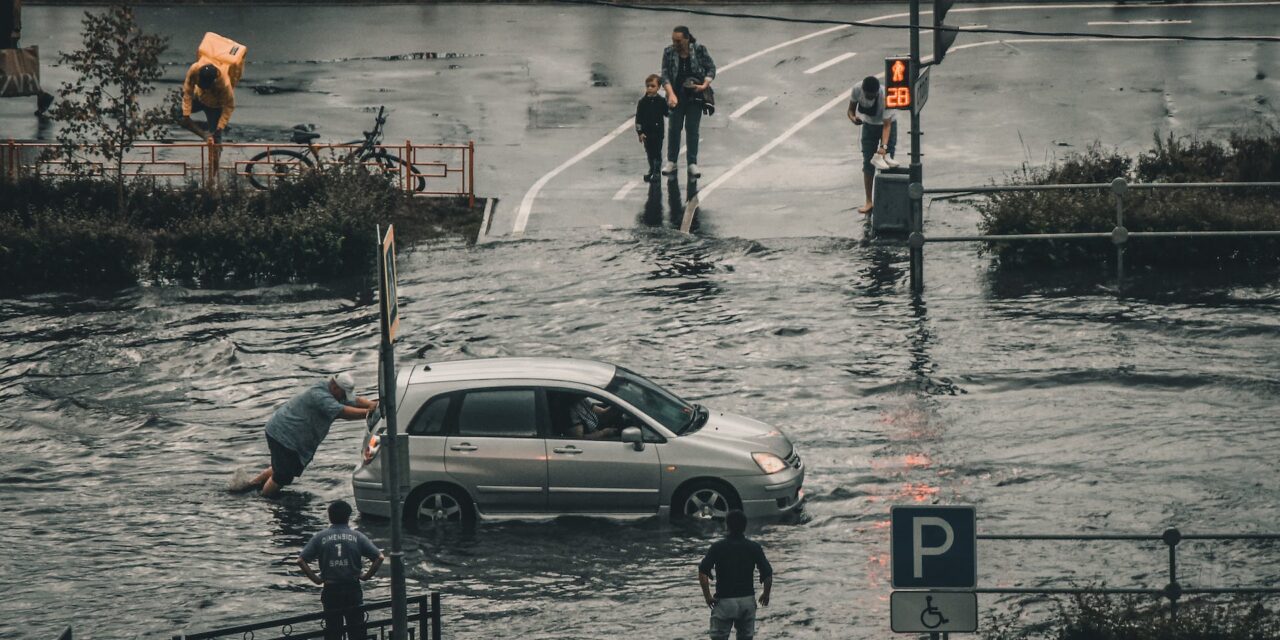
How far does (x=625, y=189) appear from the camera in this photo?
92.6 ft

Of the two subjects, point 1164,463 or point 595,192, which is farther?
point 595,192

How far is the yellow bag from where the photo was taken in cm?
2969

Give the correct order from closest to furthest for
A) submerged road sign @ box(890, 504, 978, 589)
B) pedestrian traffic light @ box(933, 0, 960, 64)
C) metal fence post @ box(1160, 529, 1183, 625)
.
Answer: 1. submerged road sign @ box(890, 504, 978, 589)
2. metal fence post @ box(1160, 529, 1183, 625)
3. pedestrian traffic light @ box(933, 0, 960, 64)

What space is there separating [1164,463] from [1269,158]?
1042 cm

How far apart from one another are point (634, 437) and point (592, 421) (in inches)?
21.6

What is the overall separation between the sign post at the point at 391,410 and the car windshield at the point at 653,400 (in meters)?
4.56

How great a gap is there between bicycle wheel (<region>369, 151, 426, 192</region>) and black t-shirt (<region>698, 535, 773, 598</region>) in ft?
49.1

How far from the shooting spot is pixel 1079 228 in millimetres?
24547

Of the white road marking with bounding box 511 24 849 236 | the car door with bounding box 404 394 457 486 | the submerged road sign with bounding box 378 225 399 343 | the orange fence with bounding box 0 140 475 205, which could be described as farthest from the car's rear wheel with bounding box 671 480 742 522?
the orange fence with bounding box 0 140 475 205

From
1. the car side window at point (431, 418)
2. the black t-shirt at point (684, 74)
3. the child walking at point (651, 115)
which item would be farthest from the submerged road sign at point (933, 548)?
the black t-shirt at point (684, 74)

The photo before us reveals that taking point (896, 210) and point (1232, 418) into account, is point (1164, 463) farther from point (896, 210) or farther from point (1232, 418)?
point (896, 210)

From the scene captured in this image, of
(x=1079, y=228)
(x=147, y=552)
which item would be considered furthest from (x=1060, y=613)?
(x=1079, y=228)

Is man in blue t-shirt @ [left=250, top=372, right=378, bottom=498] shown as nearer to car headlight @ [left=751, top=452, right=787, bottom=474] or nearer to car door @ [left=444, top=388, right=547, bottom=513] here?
car door @ [left=444, top=388, right=547, bottom=513]

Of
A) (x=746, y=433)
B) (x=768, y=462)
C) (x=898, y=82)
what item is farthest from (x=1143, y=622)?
(x=898, y=82)
